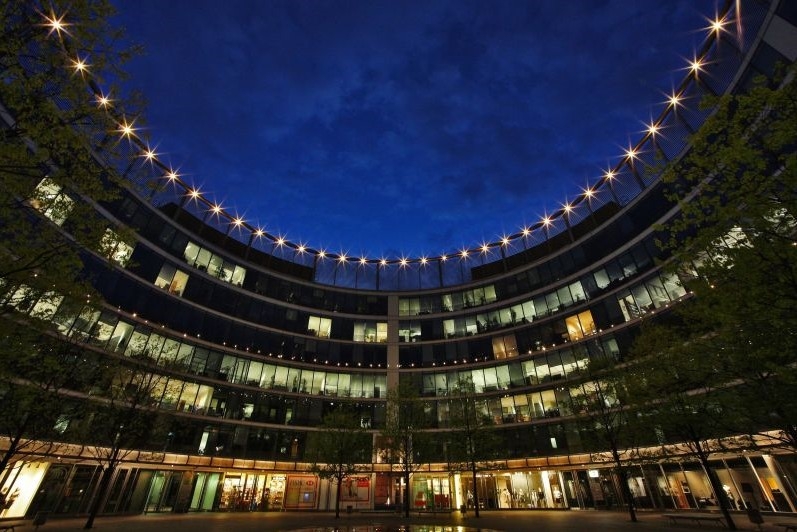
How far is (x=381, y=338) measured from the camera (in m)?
56.4

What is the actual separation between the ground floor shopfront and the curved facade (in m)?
0.14

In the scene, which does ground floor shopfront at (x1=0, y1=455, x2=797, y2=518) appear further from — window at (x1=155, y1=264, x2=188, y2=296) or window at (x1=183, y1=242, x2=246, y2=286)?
window at (x1=183, y1=242, x2=246, y2=286)

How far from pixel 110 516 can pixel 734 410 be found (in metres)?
41.5

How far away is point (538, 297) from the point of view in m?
50.1

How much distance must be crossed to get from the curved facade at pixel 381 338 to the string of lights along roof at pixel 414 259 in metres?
0.40

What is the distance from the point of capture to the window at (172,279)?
4019 centimetres

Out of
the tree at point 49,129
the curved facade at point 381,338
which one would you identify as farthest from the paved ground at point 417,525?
the tree at point 49,129

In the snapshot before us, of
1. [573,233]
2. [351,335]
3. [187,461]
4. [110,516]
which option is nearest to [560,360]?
[573,233]

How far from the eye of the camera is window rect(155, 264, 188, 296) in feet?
132

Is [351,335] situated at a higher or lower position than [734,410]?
higher

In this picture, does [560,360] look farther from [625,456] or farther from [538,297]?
[625,456]

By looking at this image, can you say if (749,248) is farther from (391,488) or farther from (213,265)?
(213,265)

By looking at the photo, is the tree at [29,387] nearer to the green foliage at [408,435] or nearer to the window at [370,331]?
the green foliage at [408,435]

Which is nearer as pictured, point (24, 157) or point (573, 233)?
point (24, 157)
